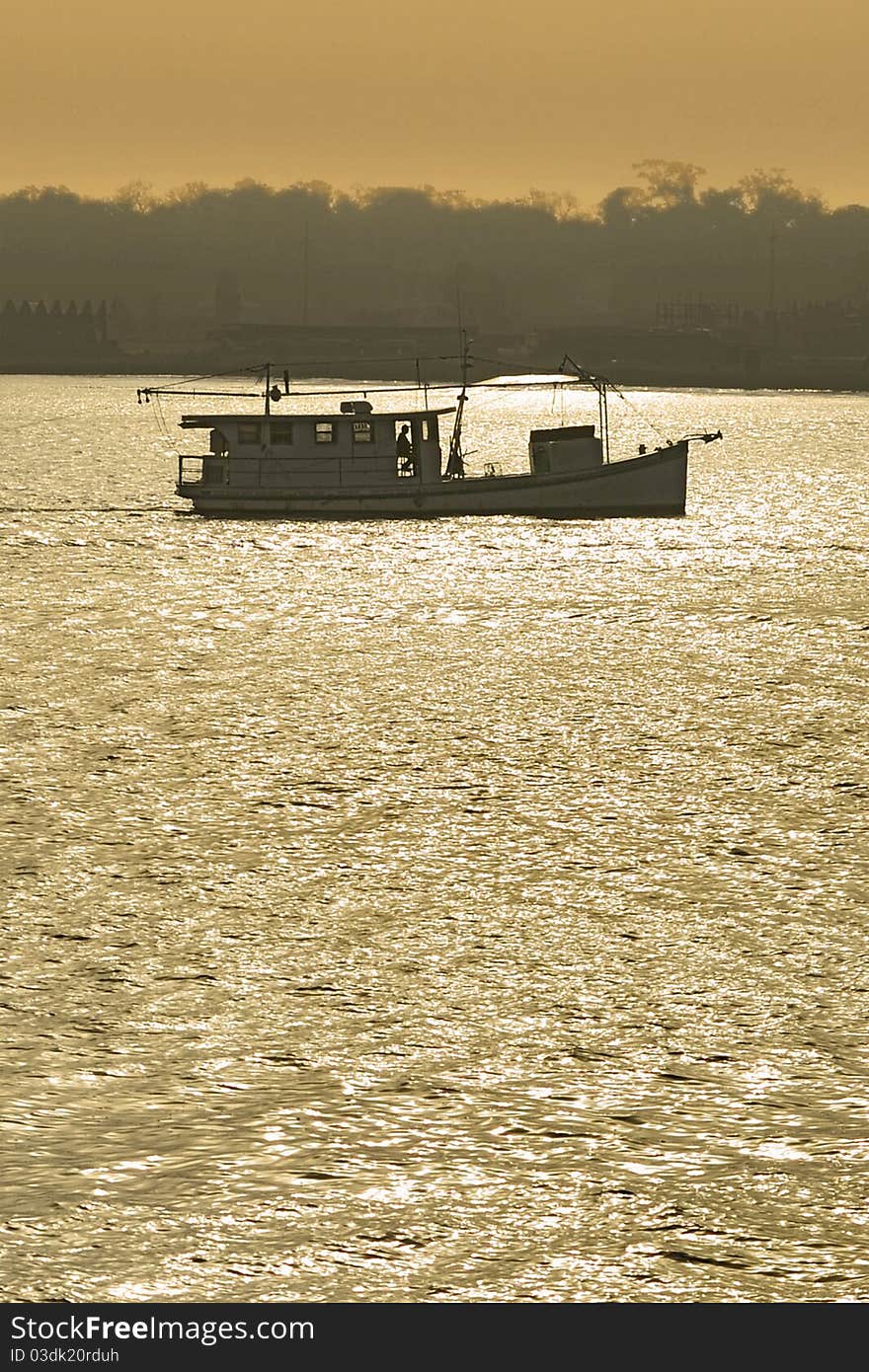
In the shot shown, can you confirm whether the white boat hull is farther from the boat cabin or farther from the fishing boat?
the boat cabin

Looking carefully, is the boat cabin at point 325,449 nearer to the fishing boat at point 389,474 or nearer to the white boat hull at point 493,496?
the fishing boat at point 389,474

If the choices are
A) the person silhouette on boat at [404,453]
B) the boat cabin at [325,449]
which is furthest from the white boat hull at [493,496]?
the person silhouette on boat at [404,453]

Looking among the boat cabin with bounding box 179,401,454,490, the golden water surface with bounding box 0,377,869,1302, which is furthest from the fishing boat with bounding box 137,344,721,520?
the golden water surface with bounding box 0,377,869,1302

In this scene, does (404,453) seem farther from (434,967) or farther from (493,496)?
(434,967)

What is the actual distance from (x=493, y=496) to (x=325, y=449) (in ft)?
32.2

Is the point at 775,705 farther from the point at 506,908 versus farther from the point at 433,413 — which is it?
the point at 433,413

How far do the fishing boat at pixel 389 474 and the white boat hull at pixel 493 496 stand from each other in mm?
48

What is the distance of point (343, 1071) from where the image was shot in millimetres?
16562

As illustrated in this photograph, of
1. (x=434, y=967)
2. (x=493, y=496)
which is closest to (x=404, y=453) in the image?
(x=493, y=496)

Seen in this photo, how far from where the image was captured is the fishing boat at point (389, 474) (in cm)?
8212

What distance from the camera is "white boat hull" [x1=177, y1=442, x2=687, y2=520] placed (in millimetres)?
84062

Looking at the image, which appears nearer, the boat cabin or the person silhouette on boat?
the boat cabin

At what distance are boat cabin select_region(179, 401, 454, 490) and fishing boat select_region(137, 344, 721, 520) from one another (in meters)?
0.05

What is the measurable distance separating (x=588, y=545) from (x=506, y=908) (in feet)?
176
